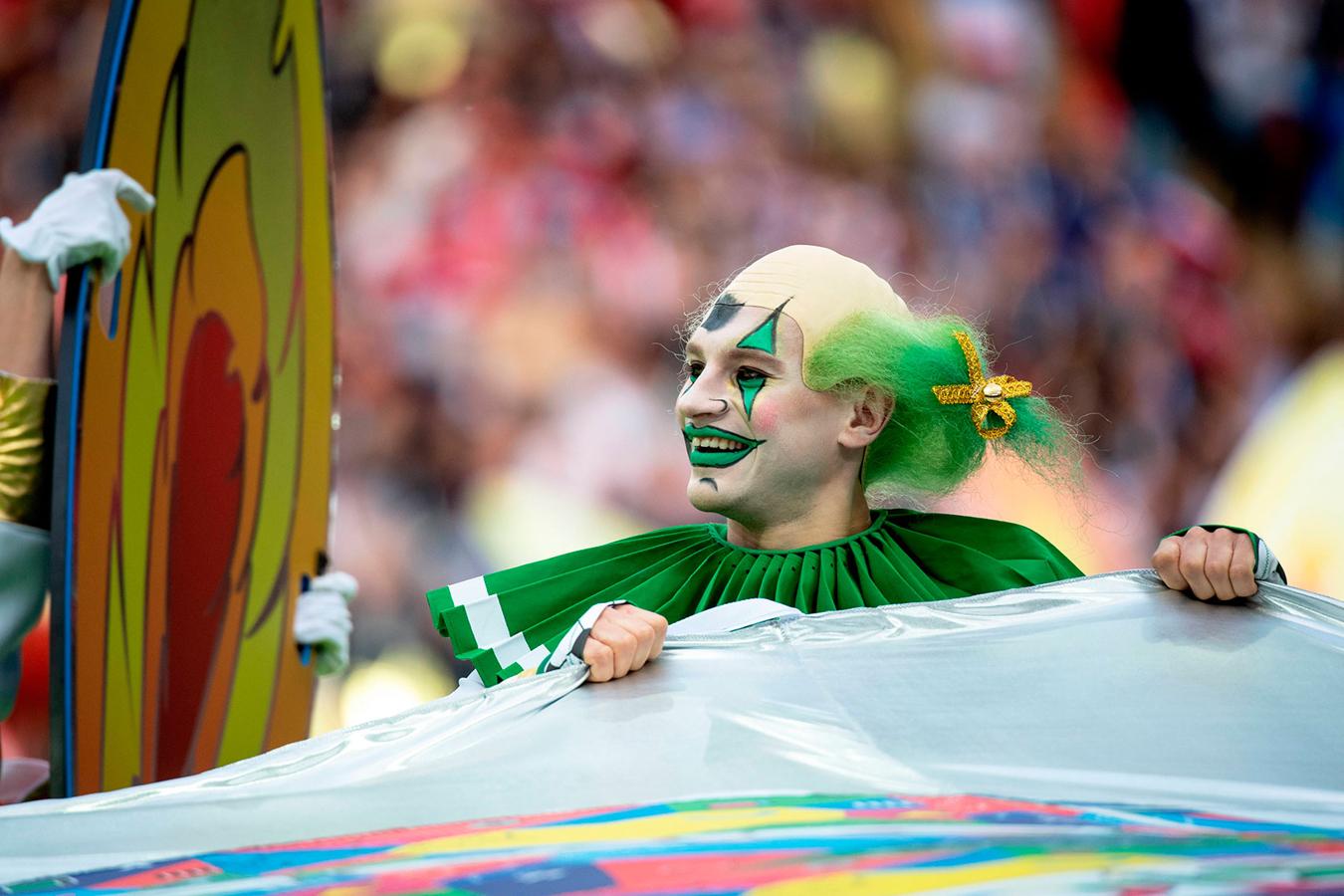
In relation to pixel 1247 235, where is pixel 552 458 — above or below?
below

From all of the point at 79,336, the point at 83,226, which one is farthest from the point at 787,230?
the point at 79,336

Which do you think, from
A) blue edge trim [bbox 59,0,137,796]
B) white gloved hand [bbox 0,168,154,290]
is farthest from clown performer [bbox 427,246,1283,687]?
white gloved hand [bbox 0,168,154,290]

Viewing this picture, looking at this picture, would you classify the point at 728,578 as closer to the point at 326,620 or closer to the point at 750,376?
the point at 750,376

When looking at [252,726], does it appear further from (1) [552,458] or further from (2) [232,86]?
(1) [552,458]

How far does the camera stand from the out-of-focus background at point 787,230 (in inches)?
159

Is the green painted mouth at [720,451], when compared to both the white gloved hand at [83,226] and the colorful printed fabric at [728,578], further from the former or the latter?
the white gloved hand at [83,226]

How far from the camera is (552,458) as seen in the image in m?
4.13

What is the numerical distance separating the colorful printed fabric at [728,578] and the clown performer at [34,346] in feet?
1.85

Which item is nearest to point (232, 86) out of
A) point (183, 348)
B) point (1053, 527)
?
point (183, 348)

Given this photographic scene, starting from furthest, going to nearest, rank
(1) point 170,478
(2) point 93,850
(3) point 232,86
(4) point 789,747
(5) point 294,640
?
1. (5) point 294,640
2. (3) point 232,86
3. (1) point 170,478
4. (4) point 789,747
5. (2) point 93,850

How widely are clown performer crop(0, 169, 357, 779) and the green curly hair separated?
35.6 inches

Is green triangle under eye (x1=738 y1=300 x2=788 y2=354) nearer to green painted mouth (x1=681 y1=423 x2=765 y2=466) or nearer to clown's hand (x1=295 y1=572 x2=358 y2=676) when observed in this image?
green painted mouth (x1=681 y1=423 x2=765 y2=466)

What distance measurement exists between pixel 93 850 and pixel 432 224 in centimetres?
339

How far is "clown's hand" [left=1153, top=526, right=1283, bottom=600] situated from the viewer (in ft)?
4.46
